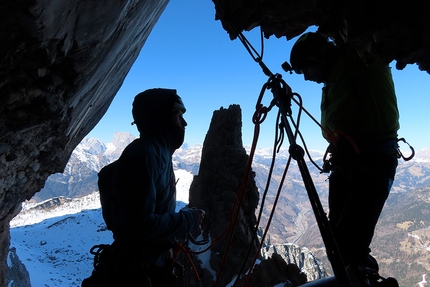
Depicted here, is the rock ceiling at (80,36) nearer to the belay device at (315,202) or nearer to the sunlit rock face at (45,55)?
the sunlit rock face at (45,55)

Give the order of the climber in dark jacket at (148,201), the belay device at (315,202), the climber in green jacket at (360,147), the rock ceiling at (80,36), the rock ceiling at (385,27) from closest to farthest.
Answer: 1. the belay device at (315,202)
2. the climber in dark jacket at (148,201)
3. the rock ceiling at (80,36)
4. the rock ceiling at (385,27)
5. the climber in green jacket at (360,147)

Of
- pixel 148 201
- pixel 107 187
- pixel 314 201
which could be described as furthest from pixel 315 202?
pixel 107 187

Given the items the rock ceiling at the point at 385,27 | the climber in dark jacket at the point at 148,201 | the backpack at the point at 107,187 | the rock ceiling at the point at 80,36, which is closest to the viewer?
the climber in dark jacket at the point at 148,201

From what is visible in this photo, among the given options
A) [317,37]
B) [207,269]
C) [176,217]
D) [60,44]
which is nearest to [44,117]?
[60,44]

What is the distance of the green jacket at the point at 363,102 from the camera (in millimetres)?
3180

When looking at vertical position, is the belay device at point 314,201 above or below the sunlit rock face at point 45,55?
below

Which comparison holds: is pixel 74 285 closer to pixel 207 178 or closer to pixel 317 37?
pixel 207 178

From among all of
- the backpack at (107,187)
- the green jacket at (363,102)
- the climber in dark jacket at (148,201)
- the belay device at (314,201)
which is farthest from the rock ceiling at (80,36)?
the backpack at (107,187)

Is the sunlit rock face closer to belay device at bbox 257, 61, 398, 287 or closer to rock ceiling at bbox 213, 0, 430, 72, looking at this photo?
belay device at bbox 257, 61, 398, 287

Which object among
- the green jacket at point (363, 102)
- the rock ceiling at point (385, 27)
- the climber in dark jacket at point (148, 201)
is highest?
the rock ceiling at point (385, 27)

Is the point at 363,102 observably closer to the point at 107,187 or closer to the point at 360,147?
the point at 360,147

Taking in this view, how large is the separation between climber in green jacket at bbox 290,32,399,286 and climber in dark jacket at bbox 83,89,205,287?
1.83 m

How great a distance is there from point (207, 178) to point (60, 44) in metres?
20.7

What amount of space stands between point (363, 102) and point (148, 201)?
2758mm
